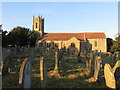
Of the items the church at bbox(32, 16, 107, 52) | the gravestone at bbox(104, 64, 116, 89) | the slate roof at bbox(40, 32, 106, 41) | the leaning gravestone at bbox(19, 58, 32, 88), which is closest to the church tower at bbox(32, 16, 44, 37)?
the church at bbox(32, 16, 107, 52)

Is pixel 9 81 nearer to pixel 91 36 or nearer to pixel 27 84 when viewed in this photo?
pixel 27 84

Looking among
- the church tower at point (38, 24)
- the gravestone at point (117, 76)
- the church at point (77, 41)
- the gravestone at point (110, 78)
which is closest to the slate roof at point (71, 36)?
the church at point (77, 41)

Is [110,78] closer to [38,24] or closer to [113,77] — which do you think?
[113,77]

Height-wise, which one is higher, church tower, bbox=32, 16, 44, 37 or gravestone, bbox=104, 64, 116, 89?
church tower, bbox=32, 16, 44, 37

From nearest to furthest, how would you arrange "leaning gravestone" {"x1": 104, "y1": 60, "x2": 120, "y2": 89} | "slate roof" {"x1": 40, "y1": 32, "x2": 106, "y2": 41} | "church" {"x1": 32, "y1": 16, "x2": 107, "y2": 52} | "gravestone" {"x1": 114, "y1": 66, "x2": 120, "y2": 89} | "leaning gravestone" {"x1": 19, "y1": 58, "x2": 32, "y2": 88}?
"leaning gravestone" {"x1": 19, "y1": 58, "x2": 32, "y2": 88} < "leaning gravestone" {"x1": 104, "y1": 60, "x2": 120, "y2": 89} < "gravestone" {"x1": 114, "y1": 66, "x2": 120, "y2": 89} < "church" {"x1": 32, "y1": 16, "x2": 107, "y2": 52} < "slate roof" {"x1": 40, "y1": 32, "x2": 106, "y2": 41}

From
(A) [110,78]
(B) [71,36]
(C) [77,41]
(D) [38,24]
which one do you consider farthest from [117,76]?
(D) [38,24]

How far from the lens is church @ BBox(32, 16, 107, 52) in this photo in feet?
172

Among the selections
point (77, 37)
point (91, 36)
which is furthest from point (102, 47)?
point (77, 37)

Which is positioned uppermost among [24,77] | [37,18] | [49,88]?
[37,18]

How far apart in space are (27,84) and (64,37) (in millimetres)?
49522

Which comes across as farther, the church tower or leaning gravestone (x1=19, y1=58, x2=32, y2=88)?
the church tower

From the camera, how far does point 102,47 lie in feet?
177

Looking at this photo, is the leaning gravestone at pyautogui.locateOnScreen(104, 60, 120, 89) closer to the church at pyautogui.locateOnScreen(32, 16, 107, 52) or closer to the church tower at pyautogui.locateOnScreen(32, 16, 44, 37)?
the church at pyautogui.locateOnScreen(32, 16, 107, 52)

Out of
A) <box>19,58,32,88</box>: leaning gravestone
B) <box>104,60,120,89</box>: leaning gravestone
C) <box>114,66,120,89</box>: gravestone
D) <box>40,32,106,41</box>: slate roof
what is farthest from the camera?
<box>40,32,106,41</box>: slate roof
